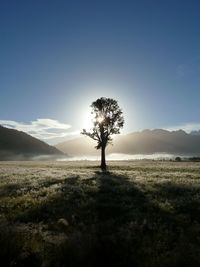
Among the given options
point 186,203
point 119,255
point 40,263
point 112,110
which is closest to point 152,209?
point 186,203

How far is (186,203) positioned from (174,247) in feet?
26.0

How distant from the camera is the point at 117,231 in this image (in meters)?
14.2

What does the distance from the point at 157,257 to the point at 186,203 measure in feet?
30.0

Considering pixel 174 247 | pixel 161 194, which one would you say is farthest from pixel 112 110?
pixel 174 247

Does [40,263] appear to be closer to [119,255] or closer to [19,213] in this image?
[119,255]

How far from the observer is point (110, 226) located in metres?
14.9

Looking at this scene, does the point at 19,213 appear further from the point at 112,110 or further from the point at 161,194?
the point at 112,110

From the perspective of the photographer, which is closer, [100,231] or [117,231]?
[100,231]

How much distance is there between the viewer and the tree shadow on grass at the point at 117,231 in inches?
436

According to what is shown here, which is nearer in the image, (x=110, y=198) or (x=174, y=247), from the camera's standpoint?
(x=174, y=247)

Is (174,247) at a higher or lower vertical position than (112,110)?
lower

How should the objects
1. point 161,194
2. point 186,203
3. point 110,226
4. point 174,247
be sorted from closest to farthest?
point 174,247, point 110,226, point 186,203, point 161,194

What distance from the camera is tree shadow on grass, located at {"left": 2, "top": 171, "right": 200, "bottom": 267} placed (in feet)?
36.4

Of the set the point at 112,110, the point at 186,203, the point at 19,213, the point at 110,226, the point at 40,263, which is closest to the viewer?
the point at 40,263
